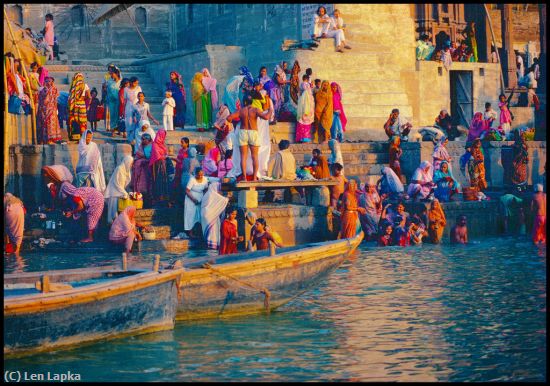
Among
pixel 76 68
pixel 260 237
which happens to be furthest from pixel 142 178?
pixel 76 68

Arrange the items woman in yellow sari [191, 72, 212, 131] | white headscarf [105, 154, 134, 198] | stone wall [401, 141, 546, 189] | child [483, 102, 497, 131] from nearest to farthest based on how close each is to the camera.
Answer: white headscarf [105, 154, 134, 198] → stone wall [401, 141, 546, 189] → woman in yellow sari [191, 72, 212, 131] → child [483, 102, 497, 131]

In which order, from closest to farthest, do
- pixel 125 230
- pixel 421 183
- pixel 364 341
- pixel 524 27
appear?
pixel 364 341 → pixel 125 230 → pixel 421 183 → pixel 524 27

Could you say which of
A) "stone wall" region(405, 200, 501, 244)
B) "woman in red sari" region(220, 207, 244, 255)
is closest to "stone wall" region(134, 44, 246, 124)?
"stone wall" region(405, 200, 501, 244)

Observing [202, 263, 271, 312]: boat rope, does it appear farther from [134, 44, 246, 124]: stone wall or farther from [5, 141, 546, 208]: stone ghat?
[134, 44, 246, 124]: stone wall

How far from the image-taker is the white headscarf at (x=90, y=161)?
1692cm

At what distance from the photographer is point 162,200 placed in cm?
1686

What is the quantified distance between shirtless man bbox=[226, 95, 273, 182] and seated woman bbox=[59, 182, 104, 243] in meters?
2.05

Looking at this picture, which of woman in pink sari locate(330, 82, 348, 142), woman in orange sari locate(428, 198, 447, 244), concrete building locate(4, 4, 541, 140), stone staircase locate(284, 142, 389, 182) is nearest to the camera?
woman in orange sari locate(428, 198, 447, 244)

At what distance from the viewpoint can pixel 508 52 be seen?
28.2 metres

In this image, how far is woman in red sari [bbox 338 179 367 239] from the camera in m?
15.7

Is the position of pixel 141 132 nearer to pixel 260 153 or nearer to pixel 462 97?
pixel 260 153

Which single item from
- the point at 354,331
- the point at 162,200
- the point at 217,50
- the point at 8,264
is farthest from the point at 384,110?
the point at 354,331

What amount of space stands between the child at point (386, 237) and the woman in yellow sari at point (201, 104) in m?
5.15

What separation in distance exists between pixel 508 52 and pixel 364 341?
19.4 m
